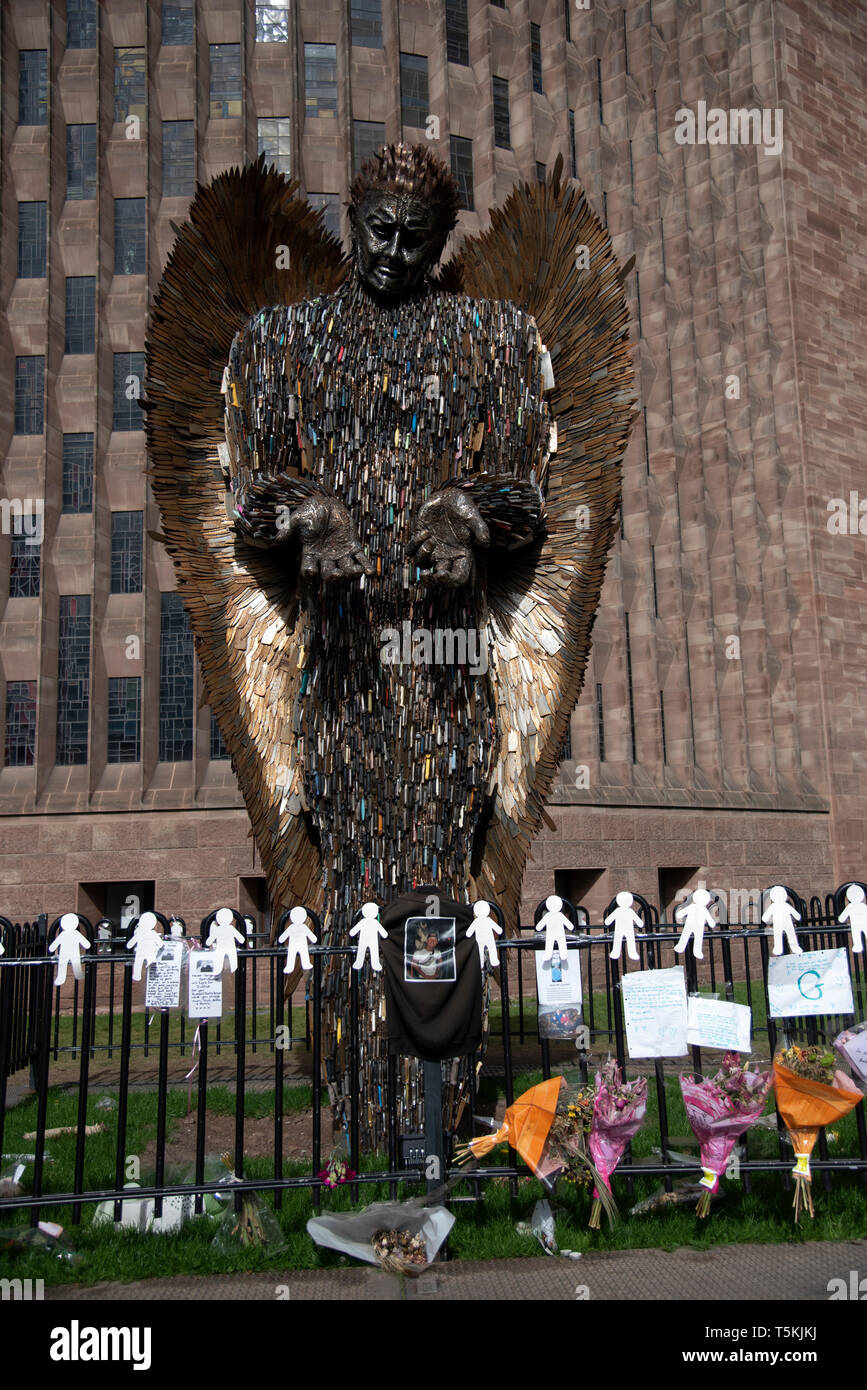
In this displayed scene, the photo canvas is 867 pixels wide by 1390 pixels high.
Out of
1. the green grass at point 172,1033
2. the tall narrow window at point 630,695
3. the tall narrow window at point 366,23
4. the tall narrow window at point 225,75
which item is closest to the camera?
the green grass at point 172,1033

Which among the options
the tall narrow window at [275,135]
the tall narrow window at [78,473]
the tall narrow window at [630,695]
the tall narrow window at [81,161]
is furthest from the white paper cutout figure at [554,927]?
the tall narrow window at [81,161]

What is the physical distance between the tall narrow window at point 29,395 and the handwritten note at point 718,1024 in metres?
16.7

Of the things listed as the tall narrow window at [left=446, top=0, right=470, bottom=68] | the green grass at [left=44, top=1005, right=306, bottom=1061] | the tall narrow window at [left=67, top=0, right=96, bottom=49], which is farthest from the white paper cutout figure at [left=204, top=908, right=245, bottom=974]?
the tall narrow window at [left=446, top=0, right=470, bottom=68]

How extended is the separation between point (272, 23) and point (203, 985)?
19997 mm

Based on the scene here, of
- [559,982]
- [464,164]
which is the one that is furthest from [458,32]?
[559,982]

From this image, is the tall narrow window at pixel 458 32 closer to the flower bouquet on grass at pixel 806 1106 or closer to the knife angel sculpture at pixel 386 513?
the knife angel sculpture at pixel 386 513

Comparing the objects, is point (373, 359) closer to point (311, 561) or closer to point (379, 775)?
point (311, 561)

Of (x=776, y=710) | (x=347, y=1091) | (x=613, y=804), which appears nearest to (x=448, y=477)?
(x=347, y=1091)

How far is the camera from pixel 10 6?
1844 cm

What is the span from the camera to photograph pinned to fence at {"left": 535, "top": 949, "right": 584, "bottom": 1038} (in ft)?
14.6

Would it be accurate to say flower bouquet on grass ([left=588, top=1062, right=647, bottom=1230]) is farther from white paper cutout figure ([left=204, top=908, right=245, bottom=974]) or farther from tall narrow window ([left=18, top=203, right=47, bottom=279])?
tall narrow window ([left=18, top=203, right=47, bottom=279])

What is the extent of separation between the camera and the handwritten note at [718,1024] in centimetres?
425

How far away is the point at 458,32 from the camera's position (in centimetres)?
1980

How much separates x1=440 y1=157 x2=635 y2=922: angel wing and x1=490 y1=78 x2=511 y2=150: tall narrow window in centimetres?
1560
